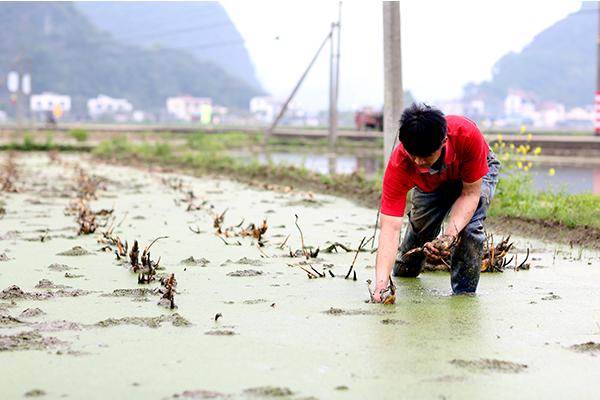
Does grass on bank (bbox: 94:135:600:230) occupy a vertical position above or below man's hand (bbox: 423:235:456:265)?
below

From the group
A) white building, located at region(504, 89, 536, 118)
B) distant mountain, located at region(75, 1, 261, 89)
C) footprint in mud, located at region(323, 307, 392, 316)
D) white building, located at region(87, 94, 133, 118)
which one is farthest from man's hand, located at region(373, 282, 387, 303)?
distant mountain, located at region(75, 1, 261, 89)

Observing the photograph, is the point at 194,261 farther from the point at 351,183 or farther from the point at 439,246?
the point at 351,183

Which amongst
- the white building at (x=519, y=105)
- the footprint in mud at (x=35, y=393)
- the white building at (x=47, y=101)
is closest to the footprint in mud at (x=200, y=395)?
the footprint in mud at (x=35, y=393)

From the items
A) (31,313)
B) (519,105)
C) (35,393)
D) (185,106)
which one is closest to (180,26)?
(185,106)

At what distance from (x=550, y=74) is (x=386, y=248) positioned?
119 meters

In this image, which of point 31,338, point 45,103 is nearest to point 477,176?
point 31,338

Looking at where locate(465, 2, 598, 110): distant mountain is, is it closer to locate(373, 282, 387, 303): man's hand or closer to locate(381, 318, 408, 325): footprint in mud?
locate(373, 282, 387, 303): man's hand

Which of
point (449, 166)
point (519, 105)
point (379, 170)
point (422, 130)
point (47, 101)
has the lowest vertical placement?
point (379, 170)

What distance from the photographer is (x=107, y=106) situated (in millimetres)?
95625

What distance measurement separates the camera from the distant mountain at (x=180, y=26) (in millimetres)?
167625

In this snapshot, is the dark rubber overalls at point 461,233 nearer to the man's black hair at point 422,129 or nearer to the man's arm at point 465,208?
the man's arm at point 465,208

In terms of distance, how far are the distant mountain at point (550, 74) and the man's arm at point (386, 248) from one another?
106 meters

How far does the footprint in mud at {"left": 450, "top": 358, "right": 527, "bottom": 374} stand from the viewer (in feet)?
11.0

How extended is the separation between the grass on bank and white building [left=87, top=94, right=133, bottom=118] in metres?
70.7
